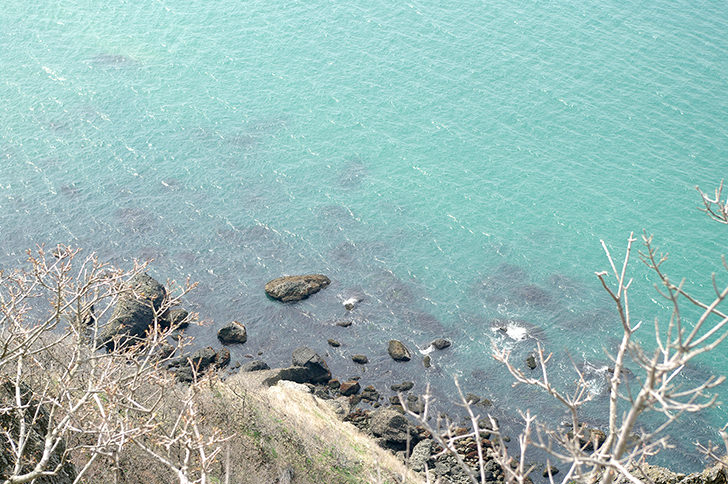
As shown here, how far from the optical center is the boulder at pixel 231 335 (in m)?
41.1

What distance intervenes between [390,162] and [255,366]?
2300 cm

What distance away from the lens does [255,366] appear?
1548 inches

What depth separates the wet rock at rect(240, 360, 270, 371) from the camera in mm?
39169

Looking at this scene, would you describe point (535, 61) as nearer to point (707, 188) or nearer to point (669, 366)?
point (707, 188)

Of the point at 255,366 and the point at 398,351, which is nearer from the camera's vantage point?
the point at 255,366

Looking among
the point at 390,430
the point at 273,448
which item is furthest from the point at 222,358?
the point at 273,448

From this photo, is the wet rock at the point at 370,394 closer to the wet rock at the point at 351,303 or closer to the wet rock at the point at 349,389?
the wet rock at the point at 349,389

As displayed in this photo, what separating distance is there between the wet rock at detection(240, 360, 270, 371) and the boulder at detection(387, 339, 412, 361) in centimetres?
709

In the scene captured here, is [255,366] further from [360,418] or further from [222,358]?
[360,418]

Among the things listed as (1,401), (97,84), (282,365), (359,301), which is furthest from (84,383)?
(97,84)

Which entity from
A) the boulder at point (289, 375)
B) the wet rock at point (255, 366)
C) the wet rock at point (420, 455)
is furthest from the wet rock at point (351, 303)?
the wet rock at point (420, 455)

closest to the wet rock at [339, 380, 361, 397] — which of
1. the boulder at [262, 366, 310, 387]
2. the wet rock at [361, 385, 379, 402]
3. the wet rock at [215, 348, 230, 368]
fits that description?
the wet rock at [361, 385, 379, 402]

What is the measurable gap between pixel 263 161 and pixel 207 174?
14.7 feet

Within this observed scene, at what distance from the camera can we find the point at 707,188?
54062 millimetres
